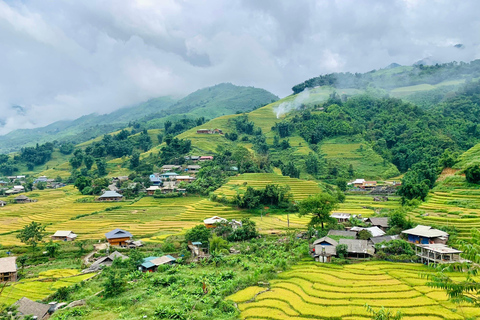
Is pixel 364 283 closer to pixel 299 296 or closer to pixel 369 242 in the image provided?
pixel 299 296

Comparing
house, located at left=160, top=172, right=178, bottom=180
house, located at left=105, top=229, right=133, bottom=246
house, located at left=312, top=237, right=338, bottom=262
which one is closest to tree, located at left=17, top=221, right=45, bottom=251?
house, located at left=105, top=229, right=133, bottom=246

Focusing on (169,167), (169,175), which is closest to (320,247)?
(169,175)

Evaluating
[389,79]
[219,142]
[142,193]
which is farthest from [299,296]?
[389,79]

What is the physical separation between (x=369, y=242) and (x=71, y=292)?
77.4 feet

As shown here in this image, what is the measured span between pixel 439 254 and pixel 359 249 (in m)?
5.54

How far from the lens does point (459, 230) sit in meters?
26.1

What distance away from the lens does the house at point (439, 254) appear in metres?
21.9

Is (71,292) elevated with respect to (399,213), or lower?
lower

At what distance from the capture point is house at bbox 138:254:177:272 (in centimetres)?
2709

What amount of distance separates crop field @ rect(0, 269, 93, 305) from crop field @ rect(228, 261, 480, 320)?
13421mm

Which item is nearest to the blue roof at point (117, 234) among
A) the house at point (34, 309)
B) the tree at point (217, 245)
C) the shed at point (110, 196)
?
the tree at point (217, 245)

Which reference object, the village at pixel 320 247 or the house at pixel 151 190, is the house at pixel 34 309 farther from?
the house at pixel 151 190

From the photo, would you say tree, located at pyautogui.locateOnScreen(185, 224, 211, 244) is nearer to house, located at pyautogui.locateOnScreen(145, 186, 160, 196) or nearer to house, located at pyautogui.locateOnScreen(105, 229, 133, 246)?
house, located at pyautogui.locateOnScreen(105, 229, 133, 246)

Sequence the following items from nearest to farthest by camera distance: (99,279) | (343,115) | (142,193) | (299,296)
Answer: (299,296) → (99,279) → (142,193) → (343,115)
